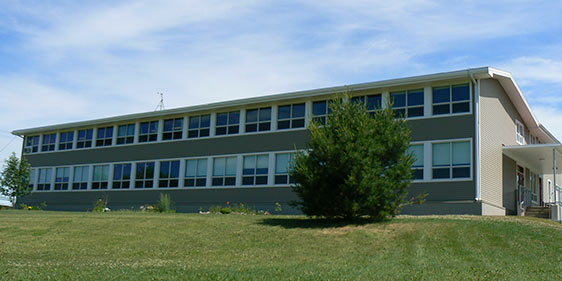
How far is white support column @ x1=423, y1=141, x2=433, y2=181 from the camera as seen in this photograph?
963 inches

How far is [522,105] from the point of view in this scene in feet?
96.2

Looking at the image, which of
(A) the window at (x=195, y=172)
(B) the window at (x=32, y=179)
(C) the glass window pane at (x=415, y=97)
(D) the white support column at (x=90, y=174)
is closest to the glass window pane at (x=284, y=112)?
(A) the window at (x=195, y=172)

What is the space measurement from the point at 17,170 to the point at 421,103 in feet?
87.5

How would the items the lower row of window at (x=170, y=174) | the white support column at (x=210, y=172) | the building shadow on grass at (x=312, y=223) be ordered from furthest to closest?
the white support column at (x=210, y=172)
the lower row of window at (x=170, y=174)
the building shadow on grass at (x=312, y=223)

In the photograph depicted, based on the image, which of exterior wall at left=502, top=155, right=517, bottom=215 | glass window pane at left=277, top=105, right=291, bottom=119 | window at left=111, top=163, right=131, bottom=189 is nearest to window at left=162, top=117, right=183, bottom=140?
window at left=111, top=163, right=131, bottom=189

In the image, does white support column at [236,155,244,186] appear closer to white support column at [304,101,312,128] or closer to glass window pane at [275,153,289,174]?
glass window pane at [275,153,289,174]

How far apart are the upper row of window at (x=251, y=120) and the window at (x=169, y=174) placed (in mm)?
1551

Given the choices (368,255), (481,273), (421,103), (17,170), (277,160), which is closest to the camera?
(481,273)

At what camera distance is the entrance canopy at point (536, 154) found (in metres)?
24.7

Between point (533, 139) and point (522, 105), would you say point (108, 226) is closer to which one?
point (522, 105)

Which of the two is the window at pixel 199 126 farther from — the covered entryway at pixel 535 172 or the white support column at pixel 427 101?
the covered entryway at pixel 535 172

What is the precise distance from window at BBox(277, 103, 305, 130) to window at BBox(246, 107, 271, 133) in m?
0.70

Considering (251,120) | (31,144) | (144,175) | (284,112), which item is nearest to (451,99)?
(284,112)

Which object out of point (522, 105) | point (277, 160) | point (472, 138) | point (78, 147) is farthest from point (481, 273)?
point (78, 147)
